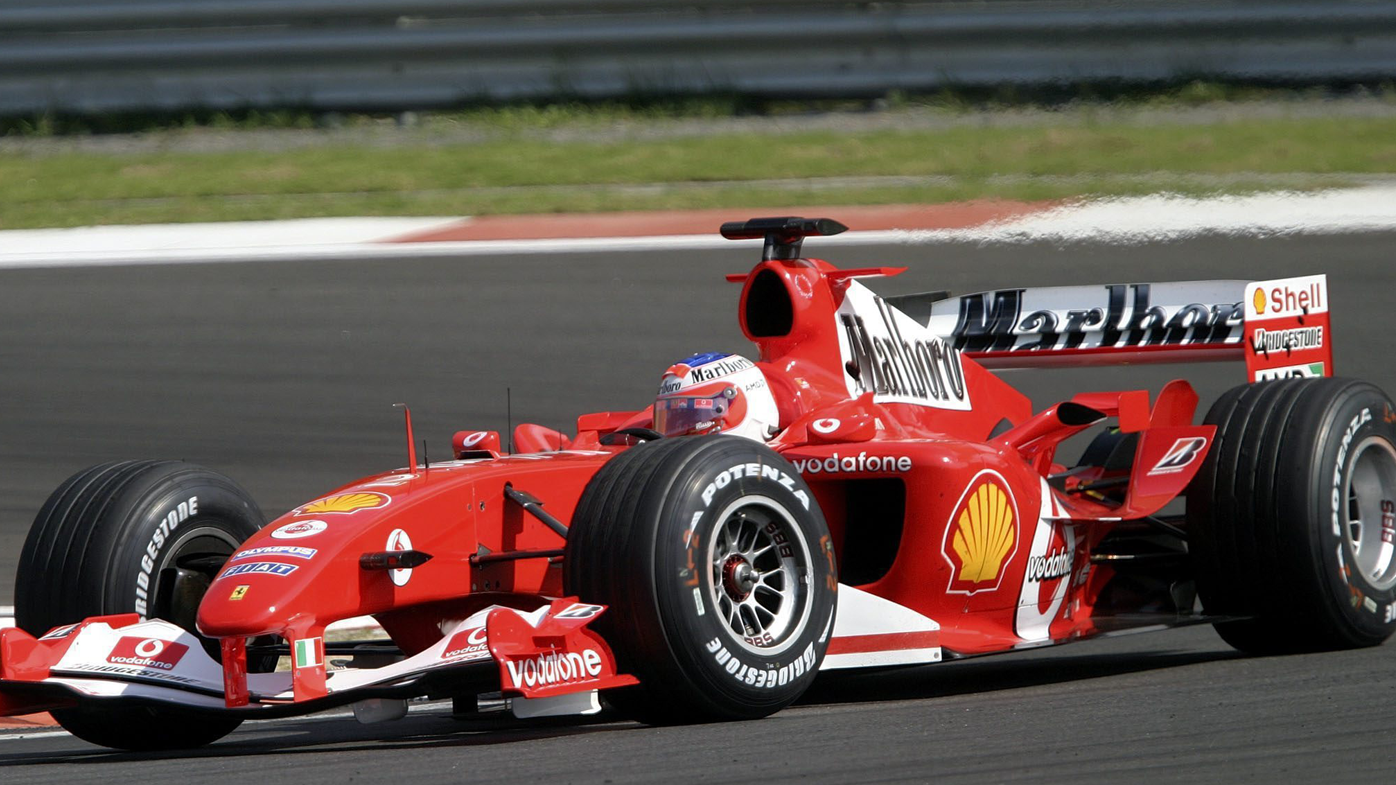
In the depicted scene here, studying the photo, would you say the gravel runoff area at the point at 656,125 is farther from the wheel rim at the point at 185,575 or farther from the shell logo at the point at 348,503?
the shell logo at the point at 348,503

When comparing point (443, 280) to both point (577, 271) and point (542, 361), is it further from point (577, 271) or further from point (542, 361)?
point (542, 361)

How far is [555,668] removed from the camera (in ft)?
16.4

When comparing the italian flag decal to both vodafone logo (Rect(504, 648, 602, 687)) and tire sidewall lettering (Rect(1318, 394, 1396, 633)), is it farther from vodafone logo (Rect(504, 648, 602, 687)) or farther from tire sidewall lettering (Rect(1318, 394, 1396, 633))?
tire sidewall lettering (Rect(1318, 394, 1396, 633))

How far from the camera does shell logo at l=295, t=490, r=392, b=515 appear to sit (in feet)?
18.2

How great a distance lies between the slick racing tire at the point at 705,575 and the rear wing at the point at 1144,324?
243 cm

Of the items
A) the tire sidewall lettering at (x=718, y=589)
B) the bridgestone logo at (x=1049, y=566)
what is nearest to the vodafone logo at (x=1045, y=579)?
the bridgestone logo at (x=1049, y=566)

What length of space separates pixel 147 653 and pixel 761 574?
178 centimetres

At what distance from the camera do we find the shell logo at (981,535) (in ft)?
20.4

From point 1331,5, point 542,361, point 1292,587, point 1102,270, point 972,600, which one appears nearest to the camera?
point 972,600

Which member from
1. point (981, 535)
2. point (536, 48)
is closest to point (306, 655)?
point (981, 535)

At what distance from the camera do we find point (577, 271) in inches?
512

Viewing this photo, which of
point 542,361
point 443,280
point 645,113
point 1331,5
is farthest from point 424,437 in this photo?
point 1331,5

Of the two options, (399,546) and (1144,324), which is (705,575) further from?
(1144,324)

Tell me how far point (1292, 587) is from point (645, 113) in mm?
10335
